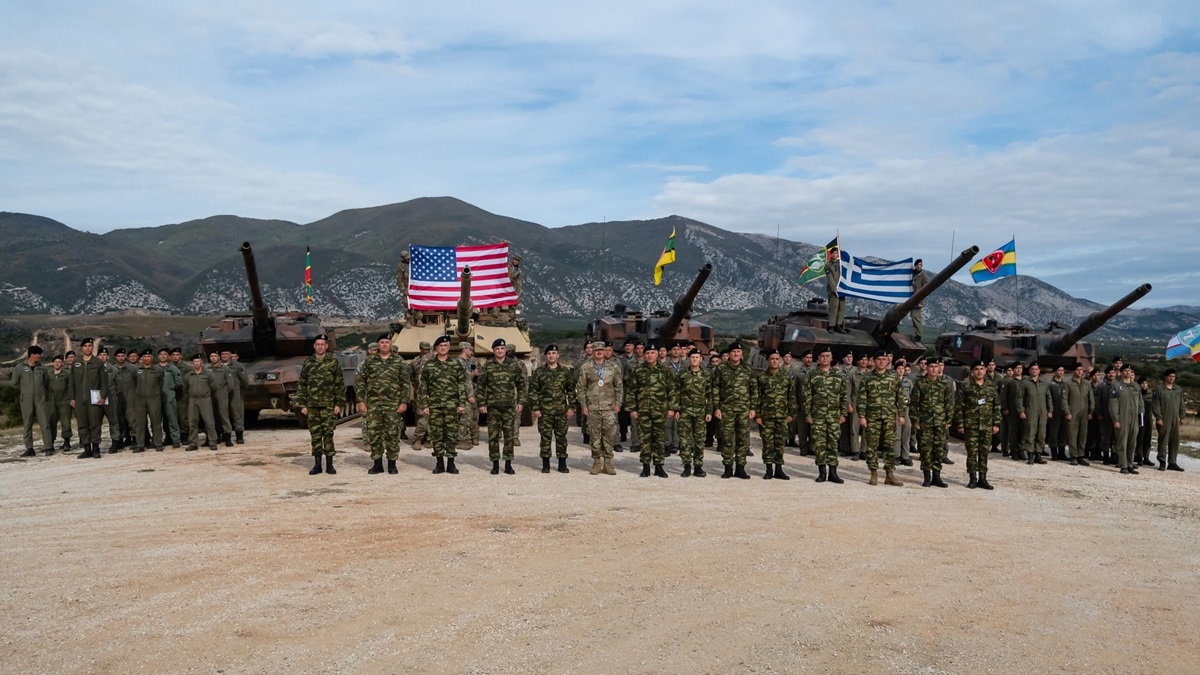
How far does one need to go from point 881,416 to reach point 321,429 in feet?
21.8

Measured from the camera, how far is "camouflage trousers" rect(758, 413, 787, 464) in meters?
10.9

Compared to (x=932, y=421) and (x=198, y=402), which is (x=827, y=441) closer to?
(x=932, y=421)

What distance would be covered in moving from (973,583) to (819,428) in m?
4.53

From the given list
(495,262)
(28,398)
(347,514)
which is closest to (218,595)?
(347,514)

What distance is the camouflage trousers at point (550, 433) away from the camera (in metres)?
11.0

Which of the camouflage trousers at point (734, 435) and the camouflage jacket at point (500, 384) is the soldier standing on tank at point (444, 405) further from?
the camouflage trousers at point (734, 435)

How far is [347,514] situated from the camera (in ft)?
26.6

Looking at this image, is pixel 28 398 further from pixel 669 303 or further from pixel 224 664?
pixel 669 303

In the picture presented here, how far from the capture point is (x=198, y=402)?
13117mm

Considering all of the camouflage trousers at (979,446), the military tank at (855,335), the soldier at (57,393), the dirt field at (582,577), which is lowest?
the dirt field at (582,577)

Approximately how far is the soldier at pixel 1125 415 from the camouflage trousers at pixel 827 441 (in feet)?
16.9

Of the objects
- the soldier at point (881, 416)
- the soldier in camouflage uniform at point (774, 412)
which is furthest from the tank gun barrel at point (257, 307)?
the soldier at point (881, 416)

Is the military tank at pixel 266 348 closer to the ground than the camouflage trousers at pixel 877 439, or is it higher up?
higher up

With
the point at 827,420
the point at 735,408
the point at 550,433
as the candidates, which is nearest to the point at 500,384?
the point at 550,433
